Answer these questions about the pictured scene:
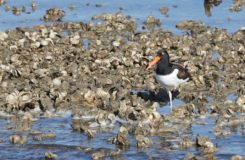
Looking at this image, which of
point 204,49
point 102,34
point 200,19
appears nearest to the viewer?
point 204,49

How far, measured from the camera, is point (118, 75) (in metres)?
21.2

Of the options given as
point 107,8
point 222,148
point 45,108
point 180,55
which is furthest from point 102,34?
point 222,148

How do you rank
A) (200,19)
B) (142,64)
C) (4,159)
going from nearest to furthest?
1. (4,159)
2. (142,64)
3. (200,19)

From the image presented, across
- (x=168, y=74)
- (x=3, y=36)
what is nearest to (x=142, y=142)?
(x=168, y=74)

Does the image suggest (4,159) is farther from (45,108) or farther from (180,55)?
(180,55)

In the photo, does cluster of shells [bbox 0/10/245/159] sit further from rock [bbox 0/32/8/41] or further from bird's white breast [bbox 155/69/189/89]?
bird's white breast [bbox 155/69/189/89]

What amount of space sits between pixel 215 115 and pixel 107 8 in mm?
14533

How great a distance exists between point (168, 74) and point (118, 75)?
2.24 m

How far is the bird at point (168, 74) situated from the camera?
19.3 meters

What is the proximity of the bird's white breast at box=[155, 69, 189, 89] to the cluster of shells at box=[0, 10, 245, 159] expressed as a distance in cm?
53

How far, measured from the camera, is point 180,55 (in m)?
23.3

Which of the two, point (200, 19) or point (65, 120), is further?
point (200, 19)

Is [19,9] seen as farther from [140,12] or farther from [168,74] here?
[168,74]

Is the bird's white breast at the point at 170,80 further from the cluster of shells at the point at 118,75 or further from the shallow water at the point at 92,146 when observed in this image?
Answer: the shallow water at the point at 92,146
